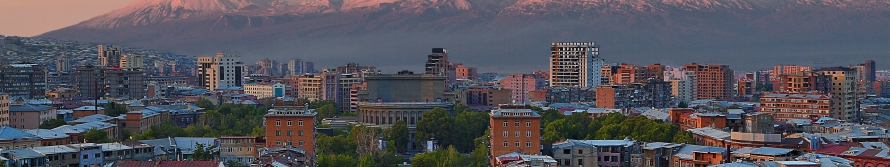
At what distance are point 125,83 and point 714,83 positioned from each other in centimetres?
6620

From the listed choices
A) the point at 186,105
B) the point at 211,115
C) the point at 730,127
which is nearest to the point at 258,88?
the point at 186,105

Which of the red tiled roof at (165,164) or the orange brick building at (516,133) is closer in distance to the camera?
the red tiled roof at (165,164)

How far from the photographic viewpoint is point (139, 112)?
93938 mm

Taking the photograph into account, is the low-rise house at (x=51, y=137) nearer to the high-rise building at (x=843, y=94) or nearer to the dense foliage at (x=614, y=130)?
the dense foliage at (x=614, y=130)

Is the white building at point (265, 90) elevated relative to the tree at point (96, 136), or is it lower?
elevated

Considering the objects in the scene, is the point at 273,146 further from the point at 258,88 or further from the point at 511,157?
the point at 258,88

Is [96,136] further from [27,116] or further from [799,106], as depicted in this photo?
[799,106]

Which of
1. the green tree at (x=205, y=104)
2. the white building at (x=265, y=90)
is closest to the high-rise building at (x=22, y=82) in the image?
the green tree at (x=205, y=104)

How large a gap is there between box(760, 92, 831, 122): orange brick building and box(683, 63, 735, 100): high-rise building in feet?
179

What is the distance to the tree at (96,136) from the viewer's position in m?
73.9

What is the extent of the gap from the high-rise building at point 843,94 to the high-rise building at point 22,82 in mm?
66750

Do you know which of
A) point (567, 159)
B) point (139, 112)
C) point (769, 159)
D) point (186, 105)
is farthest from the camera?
point (186, 105)

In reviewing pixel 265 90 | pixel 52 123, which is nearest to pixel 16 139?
pixel 52 123

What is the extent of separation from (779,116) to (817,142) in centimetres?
4077
